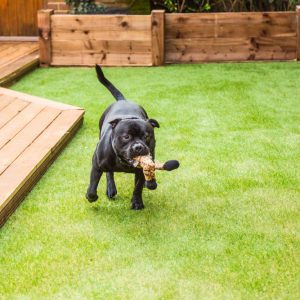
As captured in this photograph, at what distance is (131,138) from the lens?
10.1 feet

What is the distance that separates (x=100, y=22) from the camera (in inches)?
293

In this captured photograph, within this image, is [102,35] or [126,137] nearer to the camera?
[126,137]

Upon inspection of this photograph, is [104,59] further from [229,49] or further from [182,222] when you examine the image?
[182,222]

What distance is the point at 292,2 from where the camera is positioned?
8047 mm

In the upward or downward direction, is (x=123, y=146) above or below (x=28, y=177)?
above

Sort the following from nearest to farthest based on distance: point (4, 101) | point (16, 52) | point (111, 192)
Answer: point (111, 192) < point (4, 101) < point (16, 52)

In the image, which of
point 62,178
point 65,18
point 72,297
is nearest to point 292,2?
point 65,18

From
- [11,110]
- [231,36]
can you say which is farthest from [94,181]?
[231,36]

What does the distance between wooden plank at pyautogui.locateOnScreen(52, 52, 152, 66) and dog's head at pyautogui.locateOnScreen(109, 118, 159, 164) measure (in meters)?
4.46

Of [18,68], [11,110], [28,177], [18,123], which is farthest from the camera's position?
[18,68]

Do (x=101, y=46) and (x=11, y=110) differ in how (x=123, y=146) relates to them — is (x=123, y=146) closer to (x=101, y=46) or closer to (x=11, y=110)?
(x=11, y=110)

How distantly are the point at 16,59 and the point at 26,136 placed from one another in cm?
331

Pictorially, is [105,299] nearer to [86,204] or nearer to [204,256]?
[204,256]

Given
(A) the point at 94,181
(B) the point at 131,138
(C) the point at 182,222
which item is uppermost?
(B) the point at 131,138
